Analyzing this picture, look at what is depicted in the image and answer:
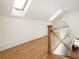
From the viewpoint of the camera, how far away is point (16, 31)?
402cm

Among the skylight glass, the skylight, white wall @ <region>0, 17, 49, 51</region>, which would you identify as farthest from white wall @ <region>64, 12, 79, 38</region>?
the skylight glass

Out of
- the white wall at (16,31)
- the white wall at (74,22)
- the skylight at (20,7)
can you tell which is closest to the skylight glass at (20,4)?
the skylight at (20,7)

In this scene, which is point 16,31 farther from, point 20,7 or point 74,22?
point 74,22

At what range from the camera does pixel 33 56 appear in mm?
3275

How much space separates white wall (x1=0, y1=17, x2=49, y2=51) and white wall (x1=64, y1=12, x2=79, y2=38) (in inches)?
71.9

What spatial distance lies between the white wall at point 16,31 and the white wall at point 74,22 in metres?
1.83

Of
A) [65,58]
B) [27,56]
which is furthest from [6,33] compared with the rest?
[65,58]

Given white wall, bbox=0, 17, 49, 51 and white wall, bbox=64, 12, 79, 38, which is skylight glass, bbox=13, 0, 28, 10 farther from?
white wall, bbox=64, 12, 79, 38

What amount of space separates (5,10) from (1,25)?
0.45m

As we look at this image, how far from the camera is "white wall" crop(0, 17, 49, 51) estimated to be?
3502 millimetres

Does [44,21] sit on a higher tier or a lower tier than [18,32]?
higher

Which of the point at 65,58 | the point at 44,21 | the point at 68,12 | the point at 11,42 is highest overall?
the point at 68,12

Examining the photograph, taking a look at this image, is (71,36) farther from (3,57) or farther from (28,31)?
(3,57)

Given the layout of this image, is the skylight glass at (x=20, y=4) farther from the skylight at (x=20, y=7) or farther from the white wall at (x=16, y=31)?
the white wall at (x=16, y=31)
